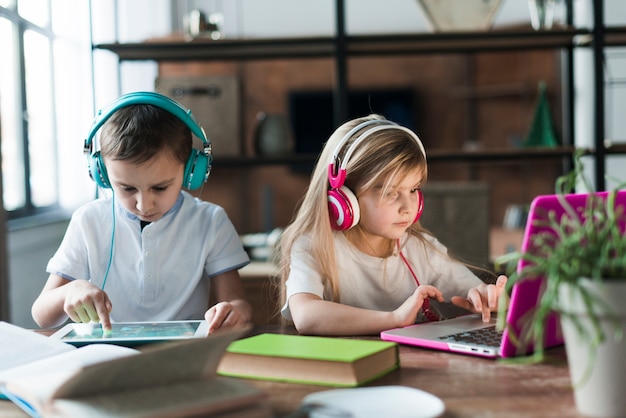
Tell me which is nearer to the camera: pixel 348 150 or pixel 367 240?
pixel 348 150

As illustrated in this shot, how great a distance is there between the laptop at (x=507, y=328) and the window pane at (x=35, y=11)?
2.66m

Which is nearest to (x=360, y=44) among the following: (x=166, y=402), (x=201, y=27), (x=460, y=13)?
(x=460, y=13)

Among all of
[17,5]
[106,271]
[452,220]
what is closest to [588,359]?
[106,271]

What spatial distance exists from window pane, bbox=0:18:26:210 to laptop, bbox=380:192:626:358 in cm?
228

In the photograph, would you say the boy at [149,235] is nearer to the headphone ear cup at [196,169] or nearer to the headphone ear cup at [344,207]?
the headphone ear cup at [196,169]

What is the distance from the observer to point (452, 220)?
100 inches

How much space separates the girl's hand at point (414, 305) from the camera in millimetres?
1162

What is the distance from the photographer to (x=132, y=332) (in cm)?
113

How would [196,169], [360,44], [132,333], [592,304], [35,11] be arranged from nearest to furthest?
[592,304], [132,333], [196,169], [360,44], [35,11]

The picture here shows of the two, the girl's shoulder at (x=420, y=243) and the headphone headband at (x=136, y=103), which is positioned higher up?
the headphone headband at (x=136, y=103)

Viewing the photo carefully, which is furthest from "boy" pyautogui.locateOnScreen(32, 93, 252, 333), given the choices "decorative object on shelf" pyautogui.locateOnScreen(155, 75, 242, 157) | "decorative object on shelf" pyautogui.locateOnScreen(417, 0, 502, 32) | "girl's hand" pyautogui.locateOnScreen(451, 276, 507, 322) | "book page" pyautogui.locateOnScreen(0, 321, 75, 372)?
"decorative object on shelf" pyautogui.locateOnScreen(417, 0, 502, 32)

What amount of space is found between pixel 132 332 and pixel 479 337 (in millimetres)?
539

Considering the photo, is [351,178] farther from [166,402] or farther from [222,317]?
[166,402]

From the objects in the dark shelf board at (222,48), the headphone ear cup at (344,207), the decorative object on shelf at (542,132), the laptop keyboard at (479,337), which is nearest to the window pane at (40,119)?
the dark shelf board at (222,48)
